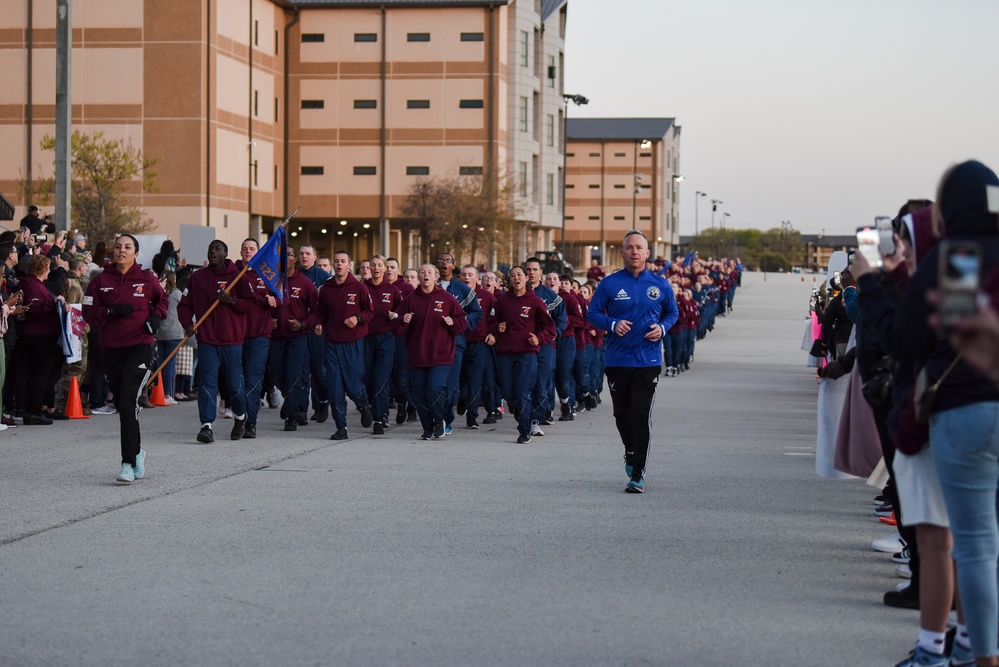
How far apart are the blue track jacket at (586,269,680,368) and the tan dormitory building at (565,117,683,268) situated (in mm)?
115794

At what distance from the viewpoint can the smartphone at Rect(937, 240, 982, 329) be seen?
350 centimetres

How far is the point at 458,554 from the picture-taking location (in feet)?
27.6

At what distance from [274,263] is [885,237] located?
424 inches

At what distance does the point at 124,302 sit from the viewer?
1178 centimetres

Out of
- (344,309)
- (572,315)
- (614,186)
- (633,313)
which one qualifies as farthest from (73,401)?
(614,186)

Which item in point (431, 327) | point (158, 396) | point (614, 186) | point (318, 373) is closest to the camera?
point (431, 327)

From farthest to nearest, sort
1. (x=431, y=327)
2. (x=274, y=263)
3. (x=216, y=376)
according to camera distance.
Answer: (x=274, y=263) → (x=431, y=327) → (x=216, y=376)

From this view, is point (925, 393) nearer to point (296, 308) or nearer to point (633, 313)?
point (633, 313)

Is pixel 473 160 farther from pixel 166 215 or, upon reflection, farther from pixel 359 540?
pixel 359 540

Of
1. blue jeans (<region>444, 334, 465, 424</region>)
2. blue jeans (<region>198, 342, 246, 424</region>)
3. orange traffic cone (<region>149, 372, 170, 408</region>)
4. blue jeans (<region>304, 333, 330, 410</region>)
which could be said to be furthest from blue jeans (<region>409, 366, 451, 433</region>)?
orange traffic cone (<region>149, 372, 170, 408</region>)

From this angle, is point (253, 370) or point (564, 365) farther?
point (564, 365)

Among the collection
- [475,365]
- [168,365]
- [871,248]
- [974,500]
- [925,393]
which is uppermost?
[871,248]

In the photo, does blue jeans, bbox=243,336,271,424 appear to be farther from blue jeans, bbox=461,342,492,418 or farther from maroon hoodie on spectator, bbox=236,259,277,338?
blue jeans, bbox=461,342,492,418

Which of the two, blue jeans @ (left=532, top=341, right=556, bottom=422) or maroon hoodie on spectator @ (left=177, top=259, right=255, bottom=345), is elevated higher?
maroon hoodie on spectator @ (left=177, top=259, right=255, bottom=345)
